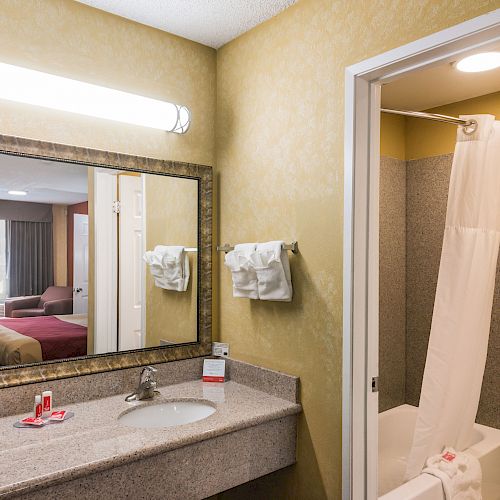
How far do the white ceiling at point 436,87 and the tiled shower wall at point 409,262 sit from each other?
13.3 inches

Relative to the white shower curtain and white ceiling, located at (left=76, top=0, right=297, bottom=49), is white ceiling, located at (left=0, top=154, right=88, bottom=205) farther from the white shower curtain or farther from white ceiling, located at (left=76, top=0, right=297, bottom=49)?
the white shower curtain

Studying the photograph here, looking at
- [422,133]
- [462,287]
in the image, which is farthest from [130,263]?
[422,133]

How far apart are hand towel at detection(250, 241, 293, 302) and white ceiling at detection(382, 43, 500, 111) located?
3.78 ft

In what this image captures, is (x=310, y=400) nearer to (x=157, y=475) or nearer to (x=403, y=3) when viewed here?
(x=157, y=475)

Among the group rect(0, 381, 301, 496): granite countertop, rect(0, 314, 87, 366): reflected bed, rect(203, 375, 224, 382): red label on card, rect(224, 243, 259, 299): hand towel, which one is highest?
rect(224, 243, 259, 299): hand towel

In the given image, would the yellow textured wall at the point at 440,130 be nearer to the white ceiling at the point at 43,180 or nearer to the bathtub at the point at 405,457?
the bathtub at the point at 405,457

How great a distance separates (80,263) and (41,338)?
1.07 feet

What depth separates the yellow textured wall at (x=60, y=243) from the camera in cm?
188

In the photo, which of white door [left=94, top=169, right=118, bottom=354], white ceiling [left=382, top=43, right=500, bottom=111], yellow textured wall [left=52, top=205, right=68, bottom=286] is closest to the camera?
yellow textured wall [left=52, top=205, right=68, bottom=286]

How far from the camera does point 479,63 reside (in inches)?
87.0

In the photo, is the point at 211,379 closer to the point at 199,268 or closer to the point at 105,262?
the point at 199,268

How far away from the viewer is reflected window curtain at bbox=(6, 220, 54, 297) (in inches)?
70.2

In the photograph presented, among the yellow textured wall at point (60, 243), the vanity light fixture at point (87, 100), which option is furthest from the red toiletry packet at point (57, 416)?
the vanity light fixture at point (87, 100)

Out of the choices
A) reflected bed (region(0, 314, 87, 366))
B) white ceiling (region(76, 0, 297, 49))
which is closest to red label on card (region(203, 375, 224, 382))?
reflected bed (region(0, 314, 87, 366))
